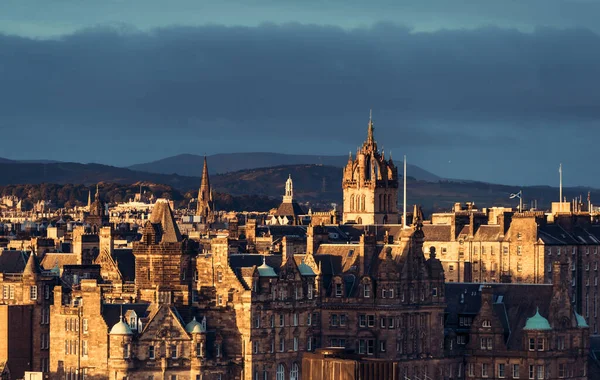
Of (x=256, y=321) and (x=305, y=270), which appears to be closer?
(x=256, y=321)

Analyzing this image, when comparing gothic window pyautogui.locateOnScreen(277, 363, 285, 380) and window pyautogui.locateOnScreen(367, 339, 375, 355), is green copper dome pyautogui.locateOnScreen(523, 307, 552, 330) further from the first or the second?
gothic window pyautogui.locateOnScreen(277, 363, 285, 380)

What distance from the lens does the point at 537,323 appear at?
17900 centimetres

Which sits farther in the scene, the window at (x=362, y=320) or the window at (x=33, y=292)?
the window at (x=33, y=292)

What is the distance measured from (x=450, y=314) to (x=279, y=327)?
17674 millimetres

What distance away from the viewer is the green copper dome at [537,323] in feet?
586

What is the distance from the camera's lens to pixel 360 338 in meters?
180

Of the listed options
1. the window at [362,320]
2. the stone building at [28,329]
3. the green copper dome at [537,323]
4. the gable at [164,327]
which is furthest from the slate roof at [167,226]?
the green copper dome at [537,323]

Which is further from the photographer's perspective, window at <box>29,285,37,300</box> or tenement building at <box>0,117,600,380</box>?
window at <box>29,285,37,300</box>

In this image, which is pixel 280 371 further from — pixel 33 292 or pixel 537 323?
pixel 33 292

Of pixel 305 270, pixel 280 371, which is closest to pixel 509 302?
pixel 305 270

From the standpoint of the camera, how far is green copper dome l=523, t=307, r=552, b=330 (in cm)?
17875

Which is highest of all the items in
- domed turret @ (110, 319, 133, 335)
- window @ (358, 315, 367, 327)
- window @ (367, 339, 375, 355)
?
window @ (358, 315, 367, 327)

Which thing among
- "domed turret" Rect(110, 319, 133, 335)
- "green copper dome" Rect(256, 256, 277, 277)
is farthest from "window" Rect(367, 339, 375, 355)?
"domed turret" Rect(110, 319, 133, 335)

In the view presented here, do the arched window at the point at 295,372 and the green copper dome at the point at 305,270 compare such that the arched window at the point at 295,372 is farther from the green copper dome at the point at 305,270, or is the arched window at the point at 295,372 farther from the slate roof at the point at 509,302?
the slate roof at the point at 509,302
